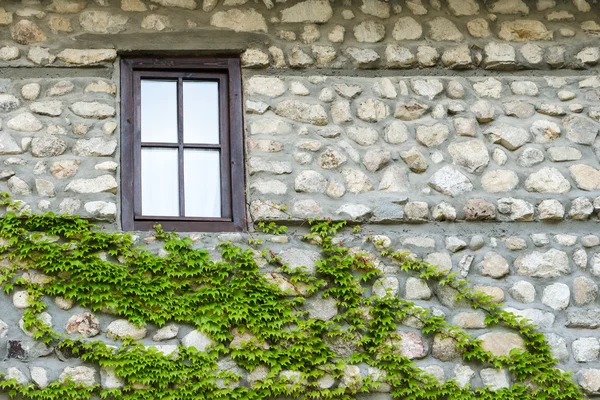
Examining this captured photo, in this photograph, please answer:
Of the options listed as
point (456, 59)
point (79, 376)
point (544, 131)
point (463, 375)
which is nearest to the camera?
point (79, 376)

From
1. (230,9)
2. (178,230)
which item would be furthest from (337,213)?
(230,9)

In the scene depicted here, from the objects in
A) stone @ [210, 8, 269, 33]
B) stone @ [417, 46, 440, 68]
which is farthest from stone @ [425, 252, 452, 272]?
stone @ [210, 8, 269, 33]

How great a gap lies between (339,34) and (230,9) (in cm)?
62

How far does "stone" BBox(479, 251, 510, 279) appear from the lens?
501 centimetres

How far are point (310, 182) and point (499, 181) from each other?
3.33 feet

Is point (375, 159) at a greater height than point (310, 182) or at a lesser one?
greater

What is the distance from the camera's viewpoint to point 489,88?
17.9ft

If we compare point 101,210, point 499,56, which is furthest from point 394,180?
point 101,210

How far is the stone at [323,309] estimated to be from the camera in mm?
4848

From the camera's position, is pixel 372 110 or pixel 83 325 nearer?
pixel 83 325

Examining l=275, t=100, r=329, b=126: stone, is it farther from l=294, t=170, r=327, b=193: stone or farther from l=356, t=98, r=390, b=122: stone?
l=294, t=170, r=327, b=193: stone

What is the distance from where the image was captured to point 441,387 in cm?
474

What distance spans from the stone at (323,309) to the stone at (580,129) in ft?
5.40

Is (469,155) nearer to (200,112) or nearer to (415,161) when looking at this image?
(415,161)
